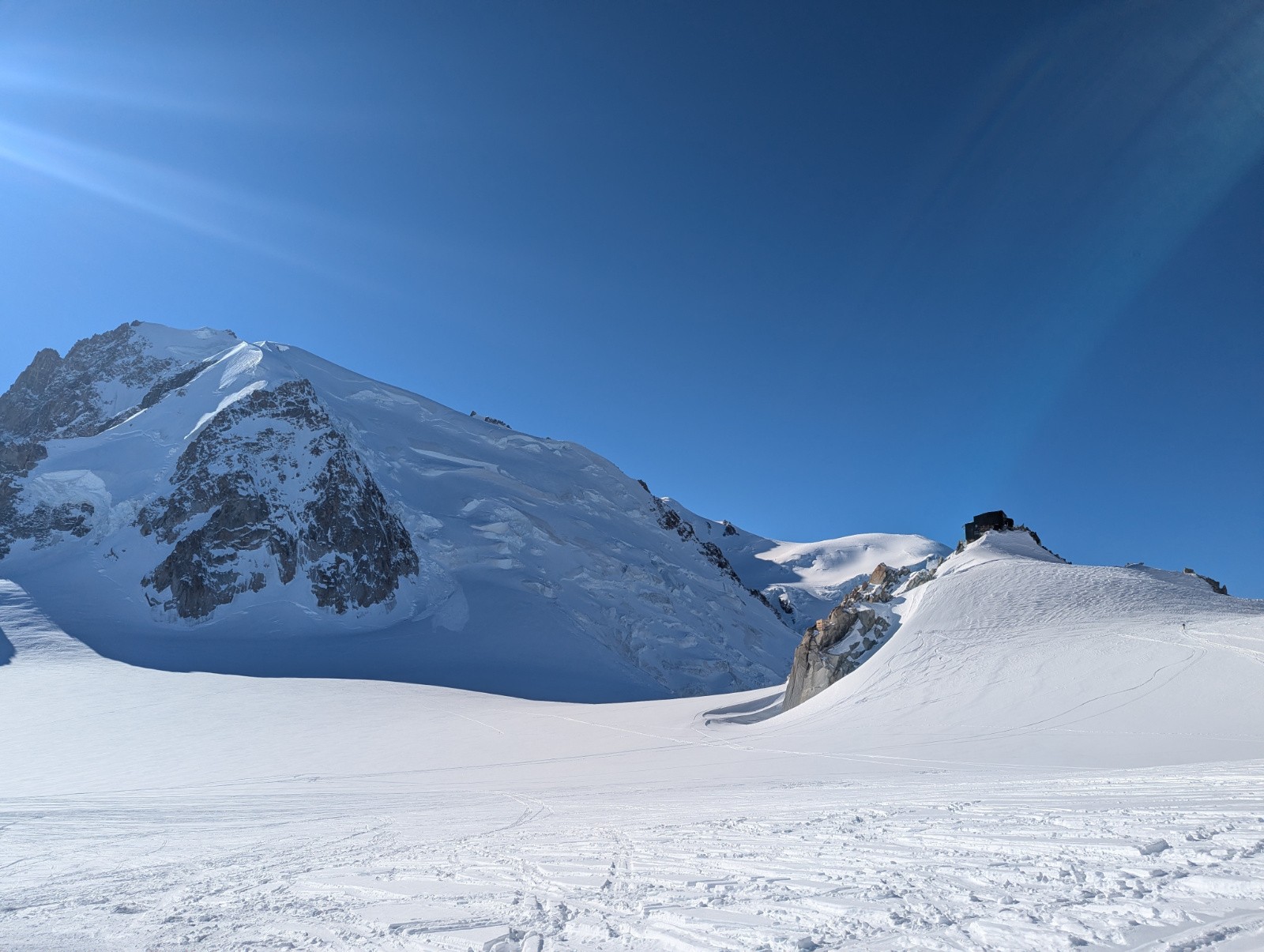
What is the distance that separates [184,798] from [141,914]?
9.90 m

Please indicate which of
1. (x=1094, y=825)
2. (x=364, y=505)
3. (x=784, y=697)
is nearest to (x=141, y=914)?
(x=1094, y=825)

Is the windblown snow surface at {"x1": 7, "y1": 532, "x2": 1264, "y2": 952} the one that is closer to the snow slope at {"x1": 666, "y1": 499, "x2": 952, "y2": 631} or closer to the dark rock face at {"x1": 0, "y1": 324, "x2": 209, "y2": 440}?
the dark rock face at {"x1": 0, "y1": 324, "x2": 209, "y2": 440}

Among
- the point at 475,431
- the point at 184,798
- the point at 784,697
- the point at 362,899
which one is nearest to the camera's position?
the point at 362,899

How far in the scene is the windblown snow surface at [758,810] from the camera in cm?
393

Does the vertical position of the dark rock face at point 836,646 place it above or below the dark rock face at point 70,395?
below

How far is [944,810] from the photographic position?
649cm

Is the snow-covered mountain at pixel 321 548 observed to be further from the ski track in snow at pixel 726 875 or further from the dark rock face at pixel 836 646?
the ski track in snow at pixel 726 875

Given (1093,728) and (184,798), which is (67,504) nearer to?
(184,798)

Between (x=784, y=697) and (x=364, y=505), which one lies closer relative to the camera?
(x=784, y=697)

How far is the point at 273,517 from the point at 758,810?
4955 cm

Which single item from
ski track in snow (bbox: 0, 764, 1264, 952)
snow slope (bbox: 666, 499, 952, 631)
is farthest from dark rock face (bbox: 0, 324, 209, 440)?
snow slope (bbox: 666, 499, 952, 631)

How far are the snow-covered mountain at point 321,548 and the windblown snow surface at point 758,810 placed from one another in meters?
18.8

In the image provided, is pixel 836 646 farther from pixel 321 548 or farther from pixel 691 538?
pixel 691 538

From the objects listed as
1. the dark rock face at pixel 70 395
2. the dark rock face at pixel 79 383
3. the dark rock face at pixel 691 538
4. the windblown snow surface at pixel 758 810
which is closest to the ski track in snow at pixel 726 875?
the windblown snow surface at pixel 758 810
